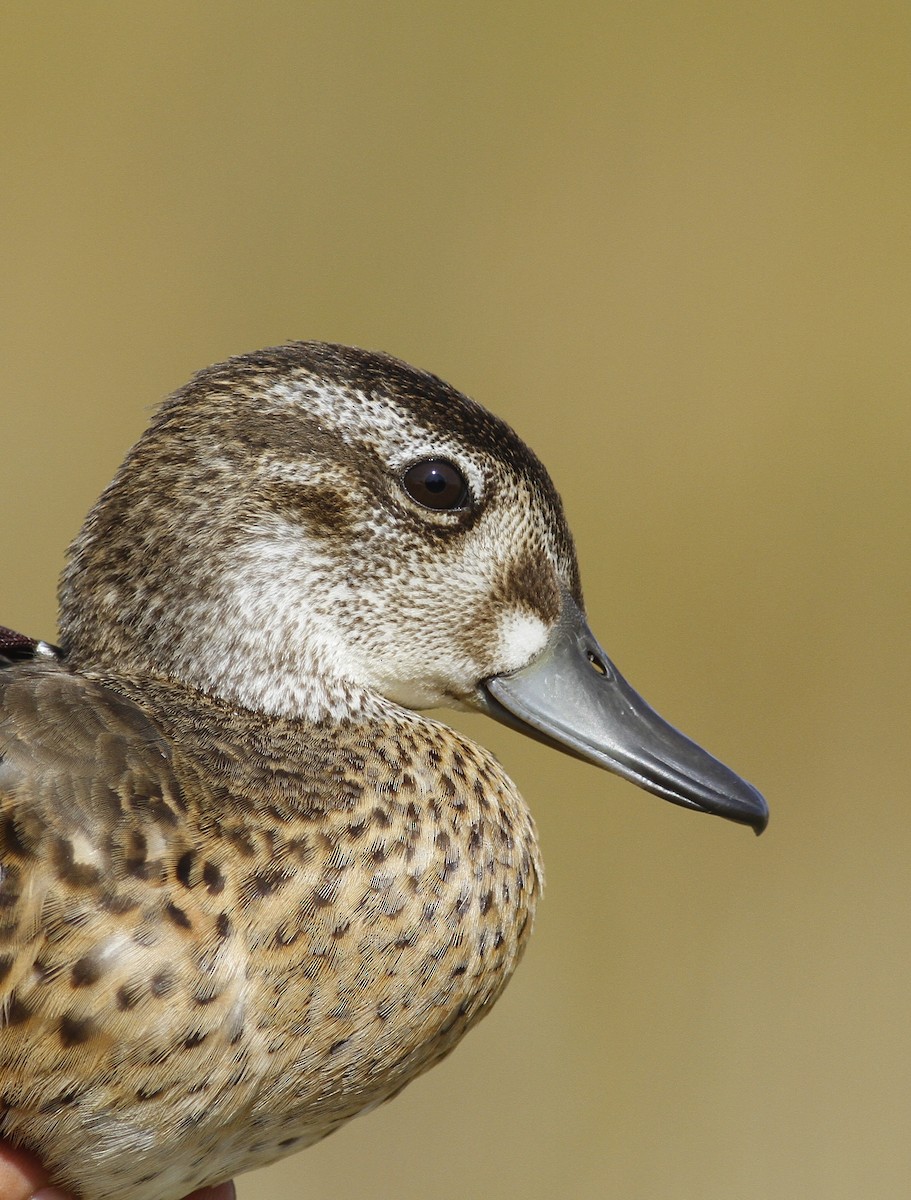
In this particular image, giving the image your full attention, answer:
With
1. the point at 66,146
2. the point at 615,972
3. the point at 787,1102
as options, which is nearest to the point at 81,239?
the point at 66,146

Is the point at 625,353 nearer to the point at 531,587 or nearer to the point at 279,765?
the point at 531,587

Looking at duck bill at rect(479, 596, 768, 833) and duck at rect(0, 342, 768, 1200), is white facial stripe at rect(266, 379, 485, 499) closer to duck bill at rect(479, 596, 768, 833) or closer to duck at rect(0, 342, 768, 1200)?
duck at rect(0, 342, 768, 1200)

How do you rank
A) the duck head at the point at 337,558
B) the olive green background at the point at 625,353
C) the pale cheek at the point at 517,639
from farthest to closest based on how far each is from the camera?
the olive green background at the point at 625,353
the pale cheek at the point at 517,639
the duck head at the point at 337,558

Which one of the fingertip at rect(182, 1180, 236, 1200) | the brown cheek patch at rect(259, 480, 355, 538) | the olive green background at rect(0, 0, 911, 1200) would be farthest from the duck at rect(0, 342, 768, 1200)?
the olive green background at rect(0, 0, 911, 1200)

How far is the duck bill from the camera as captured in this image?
4.61 feet

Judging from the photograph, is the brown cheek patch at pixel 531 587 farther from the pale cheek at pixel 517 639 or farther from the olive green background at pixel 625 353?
the olive green background at pixel 625 353

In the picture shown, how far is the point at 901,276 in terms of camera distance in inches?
156

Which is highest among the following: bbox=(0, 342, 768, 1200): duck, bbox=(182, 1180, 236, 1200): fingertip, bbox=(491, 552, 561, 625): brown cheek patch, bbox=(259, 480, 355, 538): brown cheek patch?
bbox=(491, 552, 561, 625): brown cheek patch

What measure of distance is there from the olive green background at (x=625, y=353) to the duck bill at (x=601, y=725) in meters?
1.71

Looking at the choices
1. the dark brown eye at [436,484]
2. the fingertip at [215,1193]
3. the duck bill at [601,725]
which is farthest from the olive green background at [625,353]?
the dark brown eye at [436,484]

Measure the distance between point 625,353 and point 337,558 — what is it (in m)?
2.75

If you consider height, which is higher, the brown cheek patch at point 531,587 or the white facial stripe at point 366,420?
the white facial stripe at point 366,420

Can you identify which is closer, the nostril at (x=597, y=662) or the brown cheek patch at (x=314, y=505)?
the brown cheek patch at (x=314, y=505)

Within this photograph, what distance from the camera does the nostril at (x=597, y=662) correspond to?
145 cm
